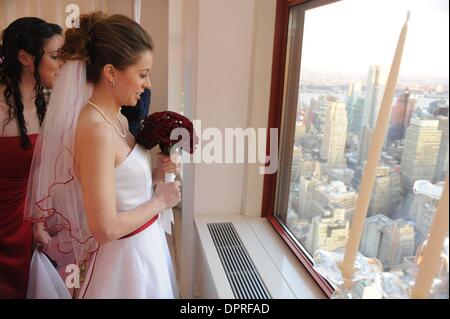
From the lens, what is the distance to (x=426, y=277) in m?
0.58

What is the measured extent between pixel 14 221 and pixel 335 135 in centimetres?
141

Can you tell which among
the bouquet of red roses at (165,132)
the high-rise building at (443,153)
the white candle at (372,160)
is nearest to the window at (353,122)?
the high-rise building at (443,153)

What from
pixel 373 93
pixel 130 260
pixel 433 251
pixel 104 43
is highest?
pixel 104 43

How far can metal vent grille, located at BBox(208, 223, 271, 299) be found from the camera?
1.12 m

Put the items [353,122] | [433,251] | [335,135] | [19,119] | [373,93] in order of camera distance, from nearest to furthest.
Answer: [433,251] → [373,93] → [353,122] → [335,135] → [19,119]

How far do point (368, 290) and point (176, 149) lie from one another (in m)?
0.77

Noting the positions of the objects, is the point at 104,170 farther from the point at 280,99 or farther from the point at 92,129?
the point at 280,99

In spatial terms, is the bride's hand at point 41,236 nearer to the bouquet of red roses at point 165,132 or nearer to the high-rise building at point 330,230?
the bouquet of red roses at point 165,132

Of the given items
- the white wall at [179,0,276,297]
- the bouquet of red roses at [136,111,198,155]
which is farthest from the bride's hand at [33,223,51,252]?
the bouquet of red roses at [136,111,198,155]

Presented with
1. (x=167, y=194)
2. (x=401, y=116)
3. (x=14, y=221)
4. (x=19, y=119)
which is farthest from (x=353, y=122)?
(x=14, y=221)

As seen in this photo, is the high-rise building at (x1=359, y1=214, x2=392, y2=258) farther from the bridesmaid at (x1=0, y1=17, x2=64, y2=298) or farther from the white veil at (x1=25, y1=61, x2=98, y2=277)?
the bridesmaid at (x1=0, y1=17, x2=64, y2=298)

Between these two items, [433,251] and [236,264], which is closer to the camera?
[433,251]

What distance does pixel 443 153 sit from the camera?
2.24 feet

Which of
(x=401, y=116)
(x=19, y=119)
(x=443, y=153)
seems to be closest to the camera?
(x=443, y=153)
